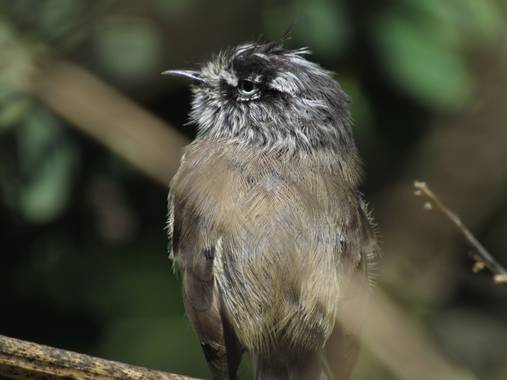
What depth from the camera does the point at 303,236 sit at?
5480 mm

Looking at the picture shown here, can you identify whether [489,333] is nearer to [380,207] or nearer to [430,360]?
[380,207]

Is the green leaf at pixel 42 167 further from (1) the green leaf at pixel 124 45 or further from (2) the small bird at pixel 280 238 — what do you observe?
(2) the small bird at pixel 280 238

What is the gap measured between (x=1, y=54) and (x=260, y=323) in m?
2.33

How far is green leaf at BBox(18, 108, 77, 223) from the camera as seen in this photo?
646 cm

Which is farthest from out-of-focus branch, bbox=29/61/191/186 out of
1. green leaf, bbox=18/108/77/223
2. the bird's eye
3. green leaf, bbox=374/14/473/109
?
green leaf, bbox=374/14/473/109

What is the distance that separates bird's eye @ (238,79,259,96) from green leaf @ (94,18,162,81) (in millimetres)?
636

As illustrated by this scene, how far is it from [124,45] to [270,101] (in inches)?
39.5

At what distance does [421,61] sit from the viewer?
6.37m

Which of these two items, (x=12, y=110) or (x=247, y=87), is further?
(x=247, y=87)

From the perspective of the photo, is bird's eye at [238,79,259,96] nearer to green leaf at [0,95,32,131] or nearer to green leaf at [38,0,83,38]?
green leaf at [38,0,83,38]

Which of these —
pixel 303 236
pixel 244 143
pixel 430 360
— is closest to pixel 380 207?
pixel 244 143

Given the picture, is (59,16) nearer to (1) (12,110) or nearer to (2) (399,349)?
(1) (12,110)

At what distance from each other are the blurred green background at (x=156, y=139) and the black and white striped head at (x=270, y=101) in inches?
10.0

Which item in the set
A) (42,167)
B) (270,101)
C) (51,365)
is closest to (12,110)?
(42,167)
